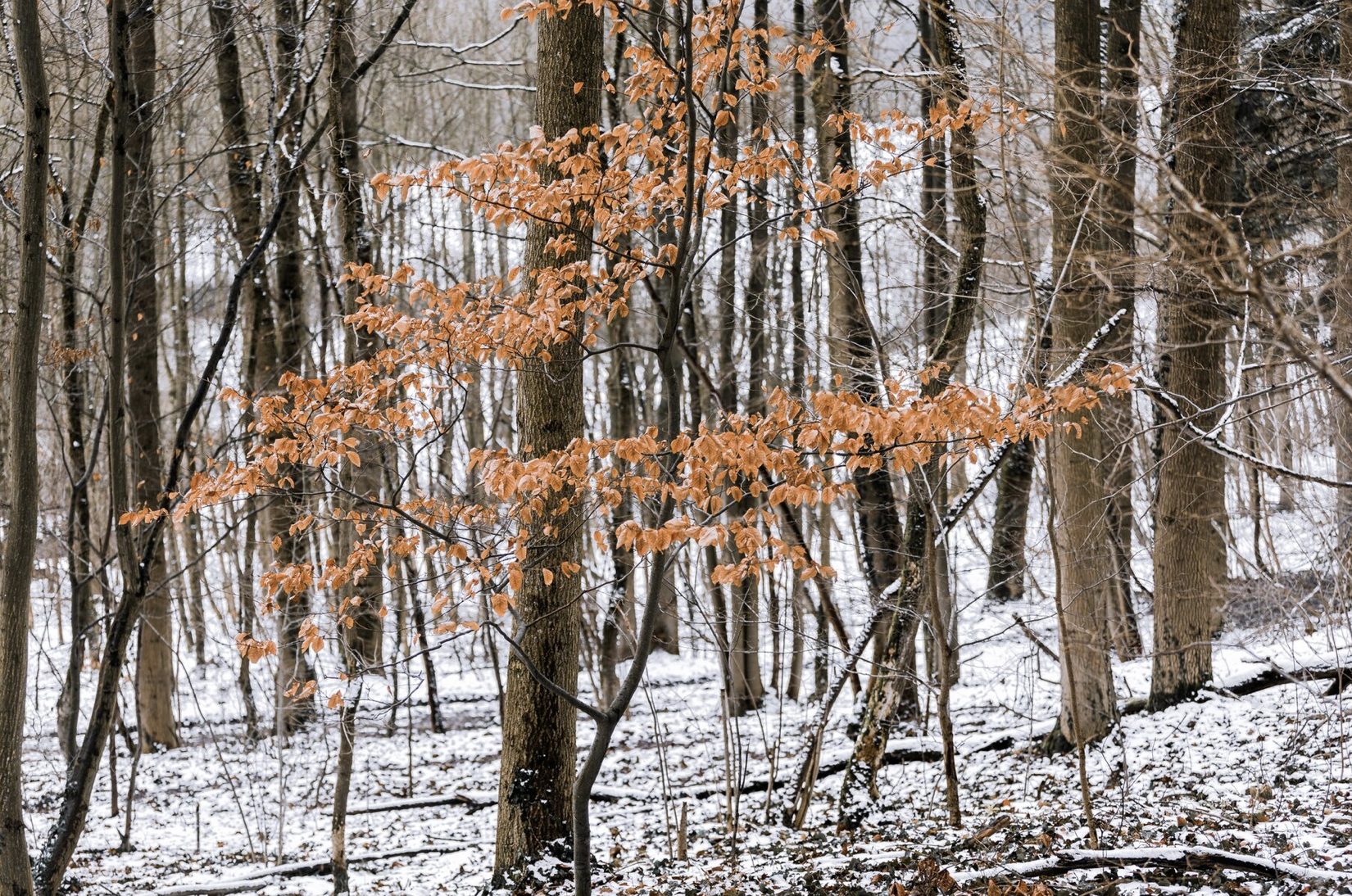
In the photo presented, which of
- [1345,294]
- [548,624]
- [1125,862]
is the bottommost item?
[1125,862]

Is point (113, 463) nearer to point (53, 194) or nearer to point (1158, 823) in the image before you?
point (53, 194)

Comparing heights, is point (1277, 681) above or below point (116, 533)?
below

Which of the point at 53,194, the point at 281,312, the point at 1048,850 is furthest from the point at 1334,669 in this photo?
the point at 281,312

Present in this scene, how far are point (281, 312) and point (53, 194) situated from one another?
5346 millimetres

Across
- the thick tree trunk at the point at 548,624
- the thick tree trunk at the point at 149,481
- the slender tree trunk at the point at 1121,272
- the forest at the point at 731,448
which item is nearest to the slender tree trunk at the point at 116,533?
the forest at the point at 731,448

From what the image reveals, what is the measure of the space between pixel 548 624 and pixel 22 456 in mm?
3018

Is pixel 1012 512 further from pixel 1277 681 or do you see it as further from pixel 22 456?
pixel 22 456

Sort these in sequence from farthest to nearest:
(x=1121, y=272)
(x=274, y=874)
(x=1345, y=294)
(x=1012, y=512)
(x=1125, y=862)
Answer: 1. (x=1012, y=512)
2. (x=274, y=874)
3. (x=1345, y=294)
4. (x=1121, y=272)
5. (x=1125, y=862)

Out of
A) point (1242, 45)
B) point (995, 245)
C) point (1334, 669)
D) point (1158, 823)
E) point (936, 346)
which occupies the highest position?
point (1242, 45)

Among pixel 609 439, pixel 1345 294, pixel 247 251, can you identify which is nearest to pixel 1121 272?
pixel 1345 294

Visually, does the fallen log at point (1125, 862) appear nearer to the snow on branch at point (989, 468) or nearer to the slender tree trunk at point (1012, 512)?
the snow on branch at point (989, 468)

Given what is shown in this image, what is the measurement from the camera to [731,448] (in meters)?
3.88

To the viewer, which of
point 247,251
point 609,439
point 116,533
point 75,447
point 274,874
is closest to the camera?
point 609,439

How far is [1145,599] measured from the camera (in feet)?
50.7
